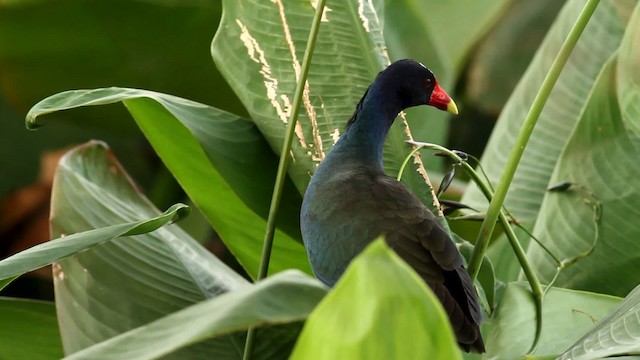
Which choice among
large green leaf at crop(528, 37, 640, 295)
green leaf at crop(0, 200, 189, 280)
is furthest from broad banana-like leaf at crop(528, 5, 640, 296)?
→ green leaf at crop(0, 200, 189, 280)

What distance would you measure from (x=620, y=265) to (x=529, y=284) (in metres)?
0.15

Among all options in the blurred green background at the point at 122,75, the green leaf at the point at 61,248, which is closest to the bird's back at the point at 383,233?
the green leaf at the point at 61,248

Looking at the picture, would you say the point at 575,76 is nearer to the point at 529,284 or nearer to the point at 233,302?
the point at 529,284

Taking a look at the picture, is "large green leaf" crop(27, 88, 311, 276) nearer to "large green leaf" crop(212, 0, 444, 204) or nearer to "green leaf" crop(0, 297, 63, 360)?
"large green leaf" crop(212, 0, 444, 204)

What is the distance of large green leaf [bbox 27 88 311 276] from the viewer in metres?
0.75

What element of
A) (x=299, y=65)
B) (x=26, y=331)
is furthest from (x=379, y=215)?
(x=26, y=331)

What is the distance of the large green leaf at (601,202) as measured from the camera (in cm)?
83

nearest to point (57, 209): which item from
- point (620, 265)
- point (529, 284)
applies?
point (529, 284)

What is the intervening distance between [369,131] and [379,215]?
12 cm

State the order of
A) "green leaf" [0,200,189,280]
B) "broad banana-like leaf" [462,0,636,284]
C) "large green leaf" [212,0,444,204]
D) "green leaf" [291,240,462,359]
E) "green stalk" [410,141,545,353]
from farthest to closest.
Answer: "broad banana-like leaf" [462,0,636,284]
"large green leaf" [212,0,444,204]
"green stalk" [410,141,545,353]
"green leaf" [0,200,189,280]
"green leaf" [291,240,462,359]

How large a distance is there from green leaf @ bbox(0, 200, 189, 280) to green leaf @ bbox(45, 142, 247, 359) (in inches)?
6.9

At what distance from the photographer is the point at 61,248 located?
549 millimetres

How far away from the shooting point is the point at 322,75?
79 cm

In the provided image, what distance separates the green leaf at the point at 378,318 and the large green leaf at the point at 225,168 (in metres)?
0.39
